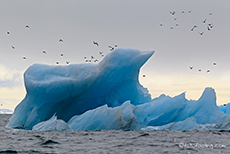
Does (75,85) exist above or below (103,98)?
above

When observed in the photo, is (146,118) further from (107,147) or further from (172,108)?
(107,147)

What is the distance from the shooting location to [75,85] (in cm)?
1706

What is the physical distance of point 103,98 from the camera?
1878cm

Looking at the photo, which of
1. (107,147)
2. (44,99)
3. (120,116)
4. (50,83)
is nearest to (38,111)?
(44,99)

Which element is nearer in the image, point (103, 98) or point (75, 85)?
point (75, 85)

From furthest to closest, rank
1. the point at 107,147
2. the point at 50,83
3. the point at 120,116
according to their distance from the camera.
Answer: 1. the point at 50,83
2. the point at 120,116
3. the point at 107,147

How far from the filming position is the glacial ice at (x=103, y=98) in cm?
1670

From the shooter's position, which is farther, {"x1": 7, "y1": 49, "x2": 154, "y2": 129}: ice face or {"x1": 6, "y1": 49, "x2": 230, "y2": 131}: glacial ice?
{"x1": 7, "y1": 49, "x2": 154, "y2": 129}: ice face

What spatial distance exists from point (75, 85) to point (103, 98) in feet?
7.63

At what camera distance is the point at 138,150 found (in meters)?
9.41

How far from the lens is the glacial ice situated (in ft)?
54.8

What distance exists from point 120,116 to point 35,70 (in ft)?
19.6

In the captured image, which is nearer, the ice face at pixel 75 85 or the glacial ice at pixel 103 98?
the glacial ice at pixel 103 98

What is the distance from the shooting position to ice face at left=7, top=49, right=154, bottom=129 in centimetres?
1711
